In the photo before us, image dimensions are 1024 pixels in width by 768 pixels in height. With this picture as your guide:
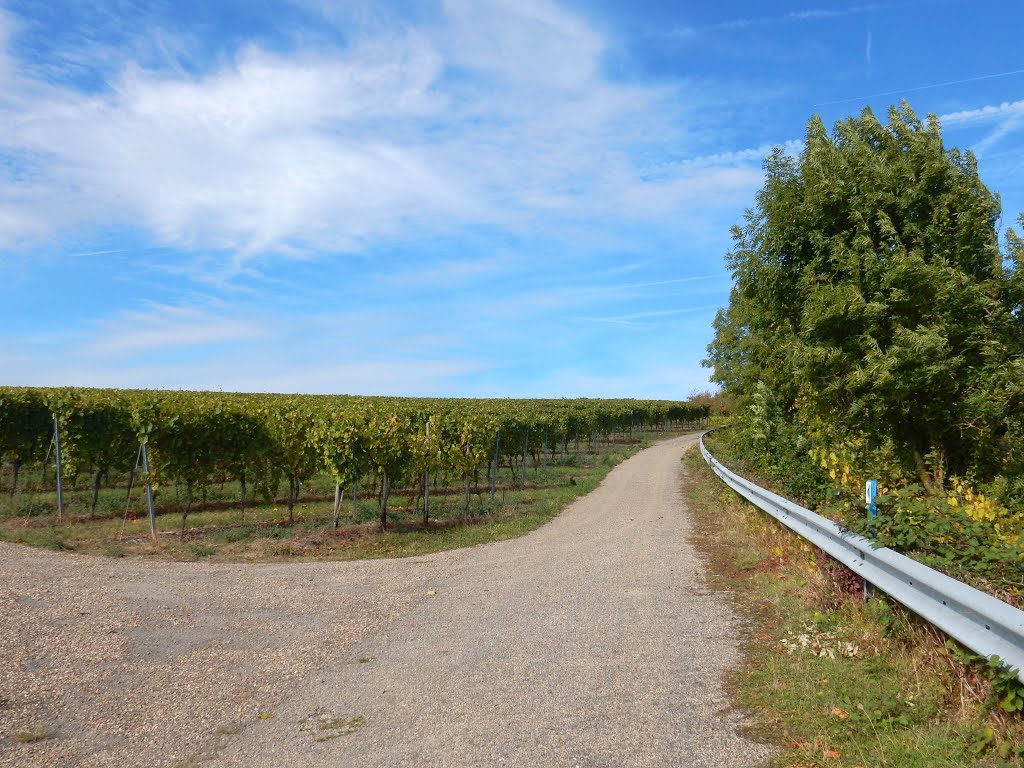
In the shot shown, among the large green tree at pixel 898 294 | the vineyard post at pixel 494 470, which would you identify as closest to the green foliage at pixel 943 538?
the large green tree at pixel 898 294

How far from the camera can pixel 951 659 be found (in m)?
4.09

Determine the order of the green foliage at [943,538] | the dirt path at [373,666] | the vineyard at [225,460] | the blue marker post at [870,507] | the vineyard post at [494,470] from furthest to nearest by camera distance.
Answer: the vineyard post at [494,470], the vineyard at [225,460], the blue marker post at [870,507], the green foliage at [943,538], the dirt path at [373,666]

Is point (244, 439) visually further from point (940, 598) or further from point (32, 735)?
point (940, 598)

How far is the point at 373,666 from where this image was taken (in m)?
5.94

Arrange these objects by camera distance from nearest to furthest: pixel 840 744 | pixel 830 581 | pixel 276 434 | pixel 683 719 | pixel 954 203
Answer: pixel 840 744 → pixel 683 719 → pixel 830 581 → pixel 954 203 → pixel 276 434

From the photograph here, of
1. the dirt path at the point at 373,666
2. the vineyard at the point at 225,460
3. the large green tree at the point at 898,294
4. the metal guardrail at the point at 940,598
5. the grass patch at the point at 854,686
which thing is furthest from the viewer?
the vineyard at the point at 225,460

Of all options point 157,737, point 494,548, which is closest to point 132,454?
point 494,548

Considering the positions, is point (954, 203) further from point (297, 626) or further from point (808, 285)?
point (297, 626)

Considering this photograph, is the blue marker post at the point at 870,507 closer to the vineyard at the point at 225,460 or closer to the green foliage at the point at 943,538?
the green foliage at the point at 943,538

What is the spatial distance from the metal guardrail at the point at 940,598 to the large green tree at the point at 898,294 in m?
5.55

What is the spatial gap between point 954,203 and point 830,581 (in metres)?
7.93

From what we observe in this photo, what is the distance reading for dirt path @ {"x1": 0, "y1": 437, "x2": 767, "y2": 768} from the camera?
4301 millimetres

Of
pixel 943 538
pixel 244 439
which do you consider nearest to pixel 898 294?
pixel 943 538

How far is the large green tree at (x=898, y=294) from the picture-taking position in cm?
1066
